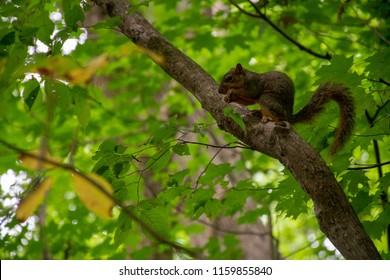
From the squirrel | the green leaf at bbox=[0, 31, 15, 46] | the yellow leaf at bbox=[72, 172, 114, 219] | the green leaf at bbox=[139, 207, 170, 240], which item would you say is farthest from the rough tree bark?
the yellow leaf at bbox=[72, 172, 114, 219]

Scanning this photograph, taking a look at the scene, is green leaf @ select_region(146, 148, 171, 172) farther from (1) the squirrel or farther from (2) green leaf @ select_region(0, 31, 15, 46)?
(2) green leaf @ select_region(0, 31, 15, 46)

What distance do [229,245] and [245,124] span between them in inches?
121

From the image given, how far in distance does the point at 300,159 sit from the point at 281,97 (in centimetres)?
153

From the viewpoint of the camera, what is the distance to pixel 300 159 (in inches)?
78.3

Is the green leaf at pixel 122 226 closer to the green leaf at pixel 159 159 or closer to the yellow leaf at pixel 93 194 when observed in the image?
the green leaf at pixel 159 159

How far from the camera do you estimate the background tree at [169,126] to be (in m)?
1.92

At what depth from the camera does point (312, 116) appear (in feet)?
11.1

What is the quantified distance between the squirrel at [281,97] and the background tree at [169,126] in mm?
73

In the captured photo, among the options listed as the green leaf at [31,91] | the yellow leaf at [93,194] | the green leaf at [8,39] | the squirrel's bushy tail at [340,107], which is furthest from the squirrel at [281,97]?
the yellow leaf at [93,194]

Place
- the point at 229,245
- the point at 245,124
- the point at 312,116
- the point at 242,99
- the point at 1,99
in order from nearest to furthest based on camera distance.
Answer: the point at 1,99, the point at 245,124, the point at 312,116, the point at 242,99, the point at 229,245

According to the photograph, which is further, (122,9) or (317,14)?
(317,14)

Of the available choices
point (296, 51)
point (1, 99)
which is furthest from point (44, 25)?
point (296, 51)

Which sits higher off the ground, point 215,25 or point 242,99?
point 215,25

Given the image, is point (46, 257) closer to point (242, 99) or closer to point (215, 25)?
point (242, 99)
